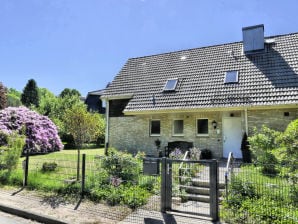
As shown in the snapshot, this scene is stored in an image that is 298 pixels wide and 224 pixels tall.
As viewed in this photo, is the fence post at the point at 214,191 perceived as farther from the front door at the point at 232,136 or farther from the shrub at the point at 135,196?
the front door at the point at 232,136

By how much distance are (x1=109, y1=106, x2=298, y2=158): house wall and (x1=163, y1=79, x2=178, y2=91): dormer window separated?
61.8 inches

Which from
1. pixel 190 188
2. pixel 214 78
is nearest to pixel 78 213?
pixel 190 188

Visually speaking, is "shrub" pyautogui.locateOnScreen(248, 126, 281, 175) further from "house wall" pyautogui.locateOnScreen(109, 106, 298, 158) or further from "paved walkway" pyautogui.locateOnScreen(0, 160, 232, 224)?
"paved walkway" pyautogui.locateOnScreen(0, 160, 232, 224)

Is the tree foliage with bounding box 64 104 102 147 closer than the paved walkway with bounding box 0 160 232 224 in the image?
No

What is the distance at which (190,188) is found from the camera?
22.2 ft

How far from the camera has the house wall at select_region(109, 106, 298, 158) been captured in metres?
12.0

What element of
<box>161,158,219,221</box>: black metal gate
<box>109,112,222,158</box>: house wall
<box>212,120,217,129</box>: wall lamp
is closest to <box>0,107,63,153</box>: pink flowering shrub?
<box>109,112,222,158</box>: house wall

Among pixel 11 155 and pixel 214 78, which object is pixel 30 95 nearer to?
pixel 11 155

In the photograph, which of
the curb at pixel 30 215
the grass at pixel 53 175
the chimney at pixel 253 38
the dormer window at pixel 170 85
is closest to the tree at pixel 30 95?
the dormer window at pixel 170 85

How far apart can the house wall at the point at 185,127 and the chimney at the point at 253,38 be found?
15.2 ft

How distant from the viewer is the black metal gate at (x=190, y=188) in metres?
5.48

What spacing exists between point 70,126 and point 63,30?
22.3 feet

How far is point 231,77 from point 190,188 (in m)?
8.79

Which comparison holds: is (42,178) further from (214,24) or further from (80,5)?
(214,24)
